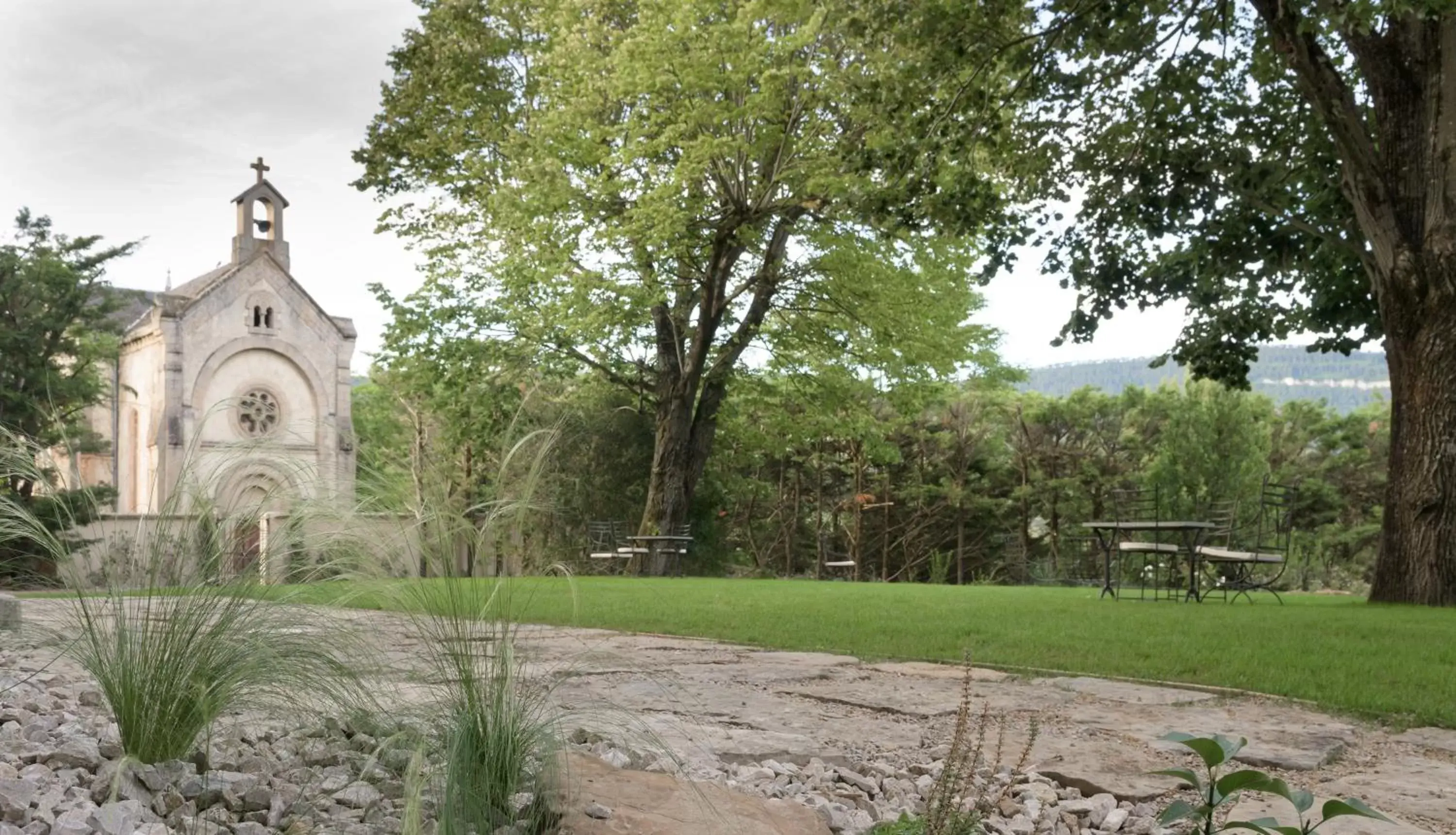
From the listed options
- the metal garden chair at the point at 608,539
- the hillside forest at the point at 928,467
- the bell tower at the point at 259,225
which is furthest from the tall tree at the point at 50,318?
the bell tower at the point at 259,225

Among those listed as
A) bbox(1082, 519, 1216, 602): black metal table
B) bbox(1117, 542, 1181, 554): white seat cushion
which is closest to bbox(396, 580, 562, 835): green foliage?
bbox(1082, 519, 1216, 602): black metal table

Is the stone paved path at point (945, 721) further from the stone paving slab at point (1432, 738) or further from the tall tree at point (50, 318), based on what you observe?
the tall tree at point (50, 318)

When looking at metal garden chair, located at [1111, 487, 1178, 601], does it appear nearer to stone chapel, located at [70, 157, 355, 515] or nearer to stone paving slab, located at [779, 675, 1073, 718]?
stone paving slab, located at [779, 675, 1073, 718]

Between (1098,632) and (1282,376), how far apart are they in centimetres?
12016

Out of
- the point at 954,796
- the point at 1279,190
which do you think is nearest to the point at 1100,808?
the point at 954,796

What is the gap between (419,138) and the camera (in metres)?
16.8

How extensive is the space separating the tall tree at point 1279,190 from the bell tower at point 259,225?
26.3 m

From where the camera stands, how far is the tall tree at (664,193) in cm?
1361

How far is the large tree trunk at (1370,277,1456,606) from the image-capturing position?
29.1ft

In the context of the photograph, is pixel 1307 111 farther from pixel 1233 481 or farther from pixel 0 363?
pixel 0 363

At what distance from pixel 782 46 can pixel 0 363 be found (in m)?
13.2

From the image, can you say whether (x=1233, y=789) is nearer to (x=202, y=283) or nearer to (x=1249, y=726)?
(x=1249, y=726)

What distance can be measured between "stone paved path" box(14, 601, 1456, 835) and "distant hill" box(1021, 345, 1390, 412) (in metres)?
14.6

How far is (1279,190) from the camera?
10.2 metres
